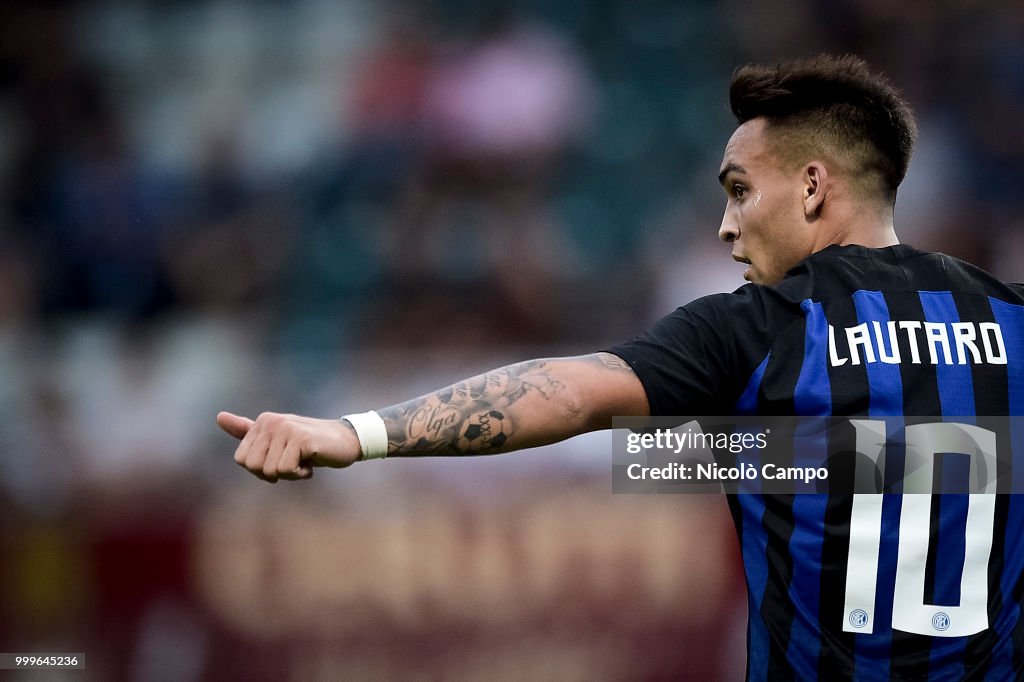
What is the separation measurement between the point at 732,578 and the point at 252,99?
470 centimetres

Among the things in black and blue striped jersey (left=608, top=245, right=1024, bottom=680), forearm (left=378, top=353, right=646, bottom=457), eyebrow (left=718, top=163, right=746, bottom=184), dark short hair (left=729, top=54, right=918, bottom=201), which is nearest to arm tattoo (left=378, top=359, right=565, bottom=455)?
forearm (left=378, top=353, right=646, bottom=457)

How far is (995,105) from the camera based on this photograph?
7461 millimetres

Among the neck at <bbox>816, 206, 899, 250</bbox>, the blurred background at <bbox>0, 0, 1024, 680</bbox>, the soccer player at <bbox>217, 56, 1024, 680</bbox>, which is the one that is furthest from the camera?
the blurred background at <bbox>0, 0, 1024, 680</bbox>

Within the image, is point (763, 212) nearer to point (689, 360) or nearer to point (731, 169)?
point (731, 169)

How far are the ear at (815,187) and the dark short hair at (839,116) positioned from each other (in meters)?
0.04

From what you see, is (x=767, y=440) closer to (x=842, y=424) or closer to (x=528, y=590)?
(x=842, y=424)

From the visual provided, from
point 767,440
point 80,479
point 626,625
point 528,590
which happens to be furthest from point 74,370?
point 767,440

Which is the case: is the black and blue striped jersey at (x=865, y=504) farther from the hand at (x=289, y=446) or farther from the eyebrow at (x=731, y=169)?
the hand at (x=289, y=446)

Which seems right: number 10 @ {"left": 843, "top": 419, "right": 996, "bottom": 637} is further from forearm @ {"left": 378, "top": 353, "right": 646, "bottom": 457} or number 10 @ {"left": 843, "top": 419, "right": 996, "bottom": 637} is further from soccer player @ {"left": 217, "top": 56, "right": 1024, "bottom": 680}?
forearm @ {"left": 378, "top": 353, "right": 646, "bottom": 457}

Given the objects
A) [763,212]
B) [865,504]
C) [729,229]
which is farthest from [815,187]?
[865,504]

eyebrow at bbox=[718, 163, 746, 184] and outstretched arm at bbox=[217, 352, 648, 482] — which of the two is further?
eyebrow at bbox=[718, 163, 746, 184]

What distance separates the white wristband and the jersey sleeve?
58 cm

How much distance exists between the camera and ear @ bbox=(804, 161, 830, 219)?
308 centimetres

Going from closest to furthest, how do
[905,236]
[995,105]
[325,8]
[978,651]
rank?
[978,651] → [905,236] → [995,105] → [325,8]
